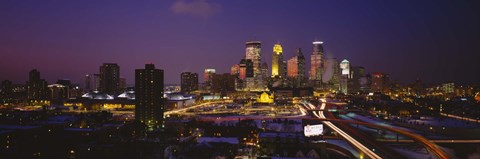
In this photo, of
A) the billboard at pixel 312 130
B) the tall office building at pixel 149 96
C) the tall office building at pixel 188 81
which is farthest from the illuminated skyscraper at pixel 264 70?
the billboard at pixel 312 130

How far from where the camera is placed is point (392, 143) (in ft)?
104

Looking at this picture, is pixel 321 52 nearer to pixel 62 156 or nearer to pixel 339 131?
pixel 339 131

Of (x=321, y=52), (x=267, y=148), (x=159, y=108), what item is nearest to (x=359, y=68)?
(x=321, y=52)

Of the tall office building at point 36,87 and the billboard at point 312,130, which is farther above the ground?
the tall office building at point 36,87

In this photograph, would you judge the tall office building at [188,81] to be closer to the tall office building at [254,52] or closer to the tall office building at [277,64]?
the tall office building at [254,52]

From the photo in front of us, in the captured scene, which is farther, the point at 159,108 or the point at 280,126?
the point at 159,108

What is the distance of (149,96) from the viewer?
4922 cm

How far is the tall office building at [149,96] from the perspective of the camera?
47.8 metres

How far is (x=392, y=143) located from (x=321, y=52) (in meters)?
164

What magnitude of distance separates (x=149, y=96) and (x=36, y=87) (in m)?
69.1

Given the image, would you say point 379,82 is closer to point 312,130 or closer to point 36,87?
point 36,87

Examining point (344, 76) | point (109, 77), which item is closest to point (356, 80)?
point (344, 76)

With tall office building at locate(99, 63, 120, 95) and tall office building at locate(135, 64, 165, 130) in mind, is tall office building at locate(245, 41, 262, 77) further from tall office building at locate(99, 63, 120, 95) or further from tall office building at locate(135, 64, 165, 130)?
tall office building at locate(135, 64, 165, 130)

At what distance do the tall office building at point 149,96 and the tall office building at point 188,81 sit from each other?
327ft
